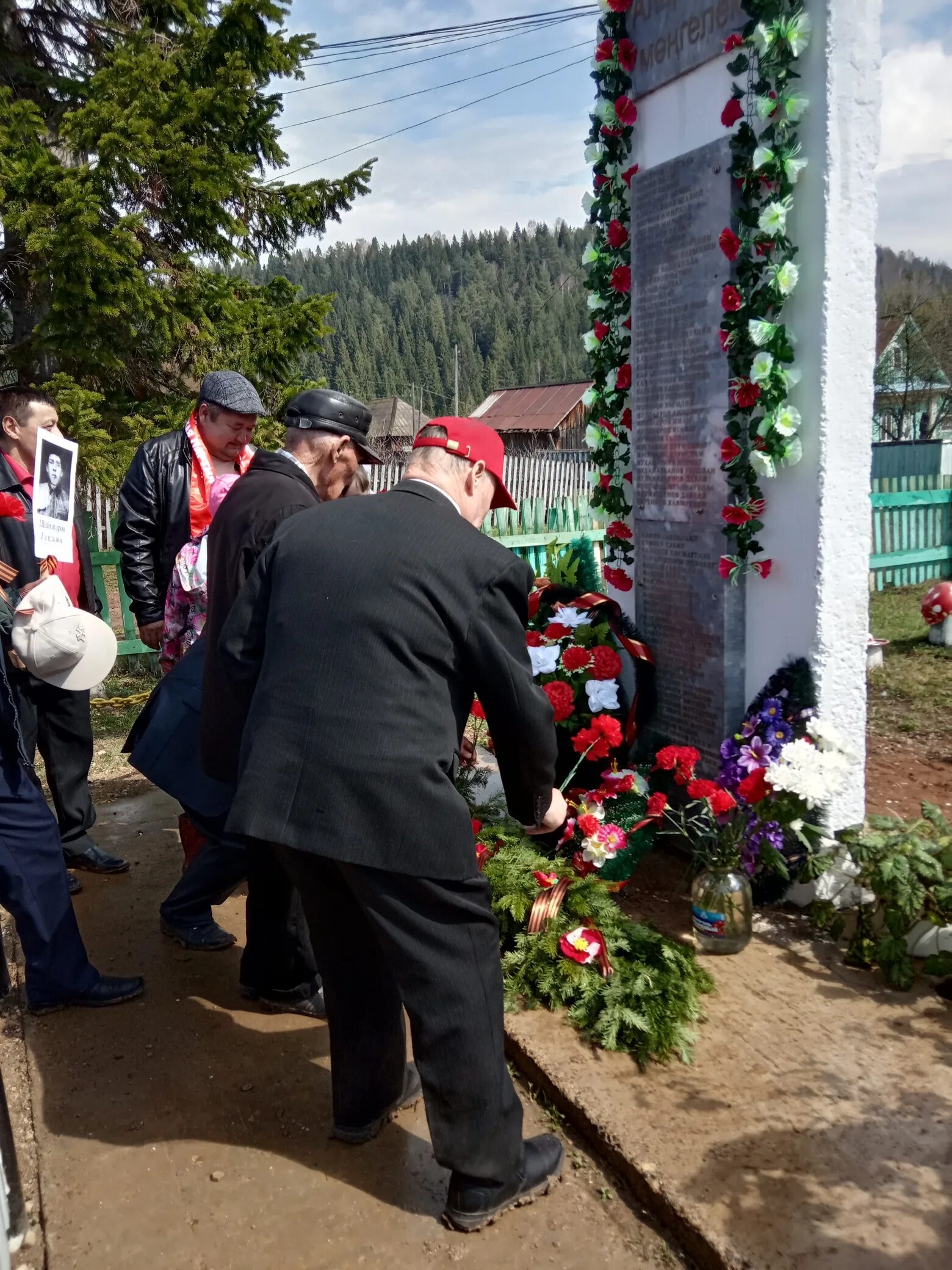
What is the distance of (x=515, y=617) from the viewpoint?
1.95 m

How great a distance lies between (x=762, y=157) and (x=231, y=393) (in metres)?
2.04

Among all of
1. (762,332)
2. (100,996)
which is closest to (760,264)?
(762,332)

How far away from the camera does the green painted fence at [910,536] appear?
10.5 m

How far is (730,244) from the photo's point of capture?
10.9 feet

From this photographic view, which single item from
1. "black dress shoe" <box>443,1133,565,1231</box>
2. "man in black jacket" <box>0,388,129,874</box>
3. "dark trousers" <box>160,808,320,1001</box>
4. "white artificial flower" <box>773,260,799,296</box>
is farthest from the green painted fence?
"black dress shoe" <box>443,1133,565,1231</box>

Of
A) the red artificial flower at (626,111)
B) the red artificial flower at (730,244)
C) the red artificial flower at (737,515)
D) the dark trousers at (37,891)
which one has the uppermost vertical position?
the red artificial flower at (626,111)

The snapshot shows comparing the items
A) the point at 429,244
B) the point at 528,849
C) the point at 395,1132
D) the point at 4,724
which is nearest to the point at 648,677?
the point at 528,849

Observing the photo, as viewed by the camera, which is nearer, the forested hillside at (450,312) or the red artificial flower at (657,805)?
the red artificial flower at (657,805)

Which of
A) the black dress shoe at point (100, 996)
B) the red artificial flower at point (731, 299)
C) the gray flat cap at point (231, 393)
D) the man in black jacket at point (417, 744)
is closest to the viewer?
the man in black jacket at point (417, 744)

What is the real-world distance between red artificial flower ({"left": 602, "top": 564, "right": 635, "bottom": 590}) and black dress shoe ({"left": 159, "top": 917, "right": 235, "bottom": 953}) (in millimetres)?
2163

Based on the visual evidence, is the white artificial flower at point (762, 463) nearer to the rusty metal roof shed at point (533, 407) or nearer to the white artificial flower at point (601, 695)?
the white artificial flower at point (601, 695)

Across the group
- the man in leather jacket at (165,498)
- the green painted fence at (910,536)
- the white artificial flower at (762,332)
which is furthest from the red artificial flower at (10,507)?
the green painted fence at (910,536)

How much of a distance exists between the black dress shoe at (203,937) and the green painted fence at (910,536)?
28.4 ft

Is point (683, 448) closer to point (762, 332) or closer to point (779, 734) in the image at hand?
point (762, 332)
